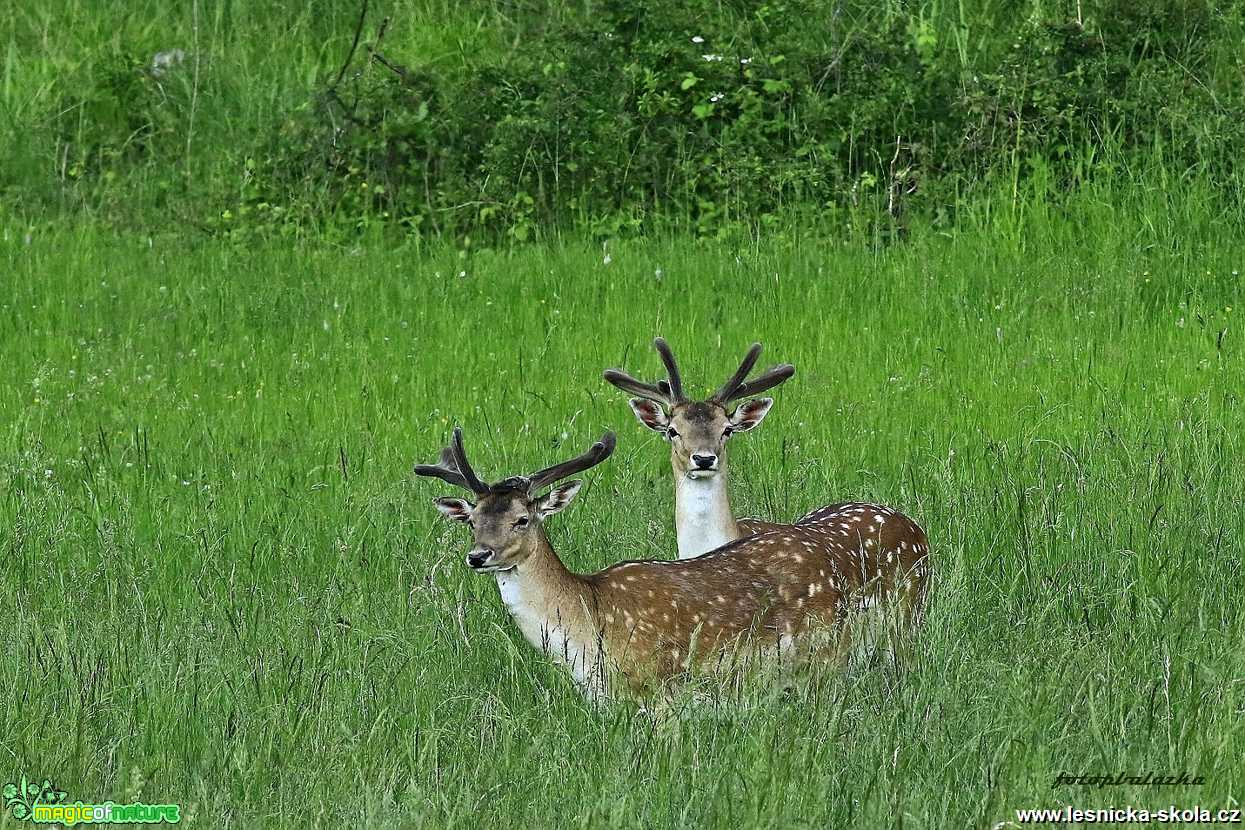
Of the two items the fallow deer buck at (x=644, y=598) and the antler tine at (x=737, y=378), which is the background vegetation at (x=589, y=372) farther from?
the antler tine at (x=737, y=378)

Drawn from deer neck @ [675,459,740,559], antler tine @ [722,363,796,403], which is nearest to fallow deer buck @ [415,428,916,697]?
deer neck @ [675,459,740,559]

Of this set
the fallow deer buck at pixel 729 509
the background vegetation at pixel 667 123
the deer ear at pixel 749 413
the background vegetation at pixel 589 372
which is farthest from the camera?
the background vegetation at pixel 667 123

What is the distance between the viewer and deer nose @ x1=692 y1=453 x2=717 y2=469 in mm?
6719

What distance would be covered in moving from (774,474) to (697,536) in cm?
131

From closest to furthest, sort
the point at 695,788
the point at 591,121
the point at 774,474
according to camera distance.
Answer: the point at 695,788, the point at 774,474, the point at 591,121

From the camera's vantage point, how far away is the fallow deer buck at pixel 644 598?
18.5 feet

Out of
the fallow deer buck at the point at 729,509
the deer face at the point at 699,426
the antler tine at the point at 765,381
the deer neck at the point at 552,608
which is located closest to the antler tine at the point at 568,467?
the deer neck at the point at 552,608

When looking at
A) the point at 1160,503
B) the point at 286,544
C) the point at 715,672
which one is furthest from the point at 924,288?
the point at 715,672

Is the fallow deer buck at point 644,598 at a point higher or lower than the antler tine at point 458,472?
lower

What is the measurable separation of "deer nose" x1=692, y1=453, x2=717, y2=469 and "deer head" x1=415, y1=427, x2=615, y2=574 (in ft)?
2.03

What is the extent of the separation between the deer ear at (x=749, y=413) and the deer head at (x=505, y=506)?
106cm

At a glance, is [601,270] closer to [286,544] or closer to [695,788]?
[286,544]

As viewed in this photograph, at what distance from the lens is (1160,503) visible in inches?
276

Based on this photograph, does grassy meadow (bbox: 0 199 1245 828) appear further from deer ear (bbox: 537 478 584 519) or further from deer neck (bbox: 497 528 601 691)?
deer ear (bbox: 537 478 584 519)
